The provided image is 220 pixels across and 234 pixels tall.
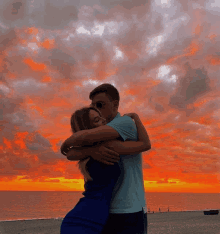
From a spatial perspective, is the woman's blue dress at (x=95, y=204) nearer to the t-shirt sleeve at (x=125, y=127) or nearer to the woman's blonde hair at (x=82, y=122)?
the woman's blonde hair at (x=82, y=122)

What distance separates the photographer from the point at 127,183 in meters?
2.08

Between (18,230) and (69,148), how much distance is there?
11904mm

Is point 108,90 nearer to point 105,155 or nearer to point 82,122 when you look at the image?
point 82,122

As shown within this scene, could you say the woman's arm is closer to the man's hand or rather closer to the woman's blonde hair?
the man's hand

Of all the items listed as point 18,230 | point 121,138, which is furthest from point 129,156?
point 18,230

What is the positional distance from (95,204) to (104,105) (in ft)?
2.98

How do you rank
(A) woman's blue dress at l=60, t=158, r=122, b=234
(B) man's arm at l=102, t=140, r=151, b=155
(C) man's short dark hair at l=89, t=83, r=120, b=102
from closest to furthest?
(A) woman's blue dress at l=60, t=158, r=122, b=234 → (B) man's arm at l=102, t=140, r=151, b=155 → (C) man's short dark hair at l=89, t=83, r=120, b=102

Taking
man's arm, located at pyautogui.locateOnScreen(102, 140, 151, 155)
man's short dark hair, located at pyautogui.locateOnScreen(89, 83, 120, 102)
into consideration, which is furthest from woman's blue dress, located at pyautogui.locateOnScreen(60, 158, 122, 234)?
man's short dark hair, located at pyautogui.locateOnScreen(89, 83, 120, 102)

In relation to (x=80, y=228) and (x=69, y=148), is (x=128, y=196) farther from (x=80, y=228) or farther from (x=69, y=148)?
(x=69, y=148)

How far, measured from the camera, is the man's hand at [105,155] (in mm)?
1956

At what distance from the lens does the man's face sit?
2.42 m

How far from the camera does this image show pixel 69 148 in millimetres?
2242

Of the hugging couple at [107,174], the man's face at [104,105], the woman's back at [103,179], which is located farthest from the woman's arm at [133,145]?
the man's face at [104,105]

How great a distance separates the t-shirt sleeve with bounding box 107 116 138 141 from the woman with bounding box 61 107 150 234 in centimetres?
8
